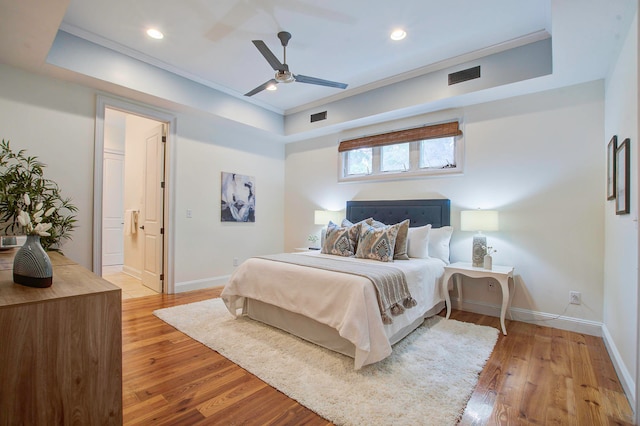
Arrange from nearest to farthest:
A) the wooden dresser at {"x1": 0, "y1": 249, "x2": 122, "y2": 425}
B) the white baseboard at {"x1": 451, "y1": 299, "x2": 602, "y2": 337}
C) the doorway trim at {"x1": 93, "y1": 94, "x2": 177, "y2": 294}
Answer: the wooden dresser at {"x1": 0, "y1": 249, "x2": 122, "y2": 425}
the white baseboard at {"x1": 451, "y1": 299, "x2": 602, "y2": 337}
the doorway trim at {"x1": 93, "y1": 94, "x2": 177, "y2": 294}

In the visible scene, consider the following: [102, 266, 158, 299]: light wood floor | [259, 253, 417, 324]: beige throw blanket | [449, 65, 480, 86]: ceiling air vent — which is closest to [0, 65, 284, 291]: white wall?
[102, 266, 158, 299]: light wood floor

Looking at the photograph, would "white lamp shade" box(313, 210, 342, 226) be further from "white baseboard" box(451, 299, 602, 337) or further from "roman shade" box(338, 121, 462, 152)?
"white baseboard" box(451, 299, 602, 337)

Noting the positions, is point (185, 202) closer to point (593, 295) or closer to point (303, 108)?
point (303, 108)

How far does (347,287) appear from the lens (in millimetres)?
2330

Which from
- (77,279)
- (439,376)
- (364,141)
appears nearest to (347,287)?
(439,376)

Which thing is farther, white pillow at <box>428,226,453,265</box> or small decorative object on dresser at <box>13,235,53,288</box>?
white pillow at <box>428,226,453,265</box>

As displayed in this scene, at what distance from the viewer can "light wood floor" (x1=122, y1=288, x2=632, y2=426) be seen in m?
1.71

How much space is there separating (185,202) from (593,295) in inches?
199

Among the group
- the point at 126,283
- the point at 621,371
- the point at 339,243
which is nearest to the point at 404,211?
the point at 339,243

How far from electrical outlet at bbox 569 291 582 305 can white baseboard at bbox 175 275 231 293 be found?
4558 mm

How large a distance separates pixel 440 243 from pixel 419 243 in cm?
30

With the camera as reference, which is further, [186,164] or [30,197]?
[186,164]

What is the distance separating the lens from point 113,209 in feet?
21.8

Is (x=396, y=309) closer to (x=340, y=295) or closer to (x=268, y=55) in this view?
(x=340, y=295)
